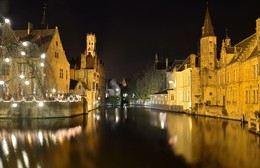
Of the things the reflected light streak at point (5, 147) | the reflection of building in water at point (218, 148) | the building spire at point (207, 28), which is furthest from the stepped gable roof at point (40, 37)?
the reflection of building in water at point (218, 148)

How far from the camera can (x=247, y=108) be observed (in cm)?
Answer: 3938

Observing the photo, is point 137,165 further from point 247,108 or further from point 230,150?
point 247,108

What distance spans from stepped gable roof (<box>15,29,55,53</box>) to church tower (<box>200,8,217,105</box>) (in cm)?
2968

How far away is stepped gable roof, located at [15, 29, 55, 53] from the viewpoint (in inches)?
2205

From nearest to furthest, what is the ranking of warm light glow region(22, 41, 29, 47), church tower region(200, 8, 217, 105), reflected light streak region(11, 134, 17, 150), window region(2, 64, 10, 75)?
1. reflected light streak region(11, 134, 17, 150)
2. window region(2, 64, 10, 75)
3. warm light glow region(22, 41, 29, 47)
4. church tower region(200, 8, 217, 105)

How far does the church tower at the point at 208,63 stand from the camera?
55.2m

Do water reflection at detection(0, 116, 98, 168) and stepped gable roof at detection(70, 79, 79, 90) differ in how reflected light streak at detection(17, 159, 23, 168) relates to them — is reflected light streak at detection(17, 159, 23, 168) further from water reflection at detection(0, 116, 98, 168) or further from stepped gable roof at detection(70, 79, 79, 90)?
stepped gable roof at detection(70, 79, 79, 90)

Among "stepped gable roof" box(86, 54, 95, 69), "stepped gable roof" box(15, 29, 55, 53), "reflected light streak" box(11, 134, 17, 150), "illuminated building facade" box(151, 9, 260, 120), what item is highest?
"stepped gable roof" box(15, 29, 55, 53)

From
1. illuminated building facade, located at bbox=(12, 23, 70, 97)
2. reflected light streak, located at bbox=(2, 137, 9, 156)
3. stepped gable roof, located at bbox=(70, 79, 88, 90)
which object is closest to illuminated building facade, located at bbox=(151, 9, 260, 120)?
stepped gable roof, located at bbox=(70, 79, 88, 90)

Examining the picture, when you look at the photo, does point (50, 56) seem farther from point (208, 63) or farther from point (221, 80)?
point (221, 80)

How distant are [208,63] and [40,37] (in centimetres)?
3285

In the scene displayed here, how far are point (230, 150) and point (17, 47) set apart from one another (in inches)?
1616

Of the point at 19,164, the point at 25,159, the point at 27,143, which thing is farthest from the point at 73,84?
the point at 19,164

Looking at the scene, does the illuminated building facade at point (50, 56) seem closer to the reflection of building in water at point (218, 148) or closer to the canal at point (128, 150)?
the canal at point (128, 150)
